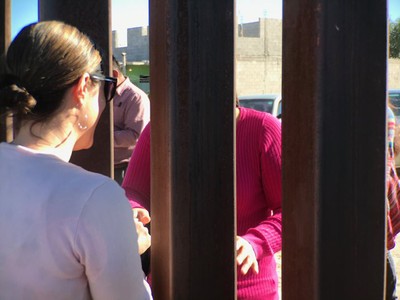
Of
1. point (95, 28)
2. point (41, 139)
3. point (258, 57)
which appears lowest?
point (41, 139)

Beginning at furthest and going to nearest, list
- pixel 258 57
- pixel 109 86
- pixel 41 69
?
pixel 258 57 < pixel 109 86 < pixel 41 69

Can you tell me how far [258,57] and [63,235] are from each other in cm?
2818

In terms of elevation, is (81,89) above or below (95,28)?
below

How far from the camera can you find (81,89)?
138 centimetres

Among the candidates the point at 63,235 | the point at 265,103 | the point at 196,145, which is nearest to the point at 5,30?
the point at 196,145

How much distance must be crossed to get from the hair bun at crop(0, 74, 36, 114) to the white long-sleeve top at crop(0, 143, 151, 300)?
12 cm

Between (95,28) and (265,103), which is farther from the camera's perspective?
(265,103)

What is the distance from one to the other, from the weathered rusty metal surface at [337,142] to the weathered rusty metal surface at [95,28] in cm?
79

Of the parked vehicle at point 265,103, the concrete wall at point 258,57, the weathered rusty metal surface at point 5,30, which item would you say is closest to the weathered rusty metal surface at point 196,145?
the weathered rusty metal surface at point 5,30

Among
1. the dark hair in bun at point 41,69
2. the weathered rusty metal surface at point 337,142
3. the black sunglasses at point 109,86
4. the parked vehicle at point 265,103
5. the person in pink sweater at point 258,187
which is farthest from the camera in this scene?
the parked vehicle at point 265,103

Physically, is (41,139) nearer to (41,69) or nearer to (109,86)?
(41,69)

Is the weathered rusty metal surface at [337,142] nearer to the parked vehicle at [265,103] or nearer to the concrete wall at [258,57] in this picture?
the parked vehicle at [265,103]

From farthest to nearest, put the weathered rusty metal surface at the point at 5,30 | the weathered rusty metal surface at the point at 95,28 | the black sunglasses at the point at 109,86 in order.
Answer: the weathered rusty metal surface at the point at 5,30, the weathered rusty metal surface at the point at 95,28, the black sunglasses at the point at 109,86

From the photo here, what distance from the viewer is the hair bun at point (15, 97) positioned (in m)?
1.34
